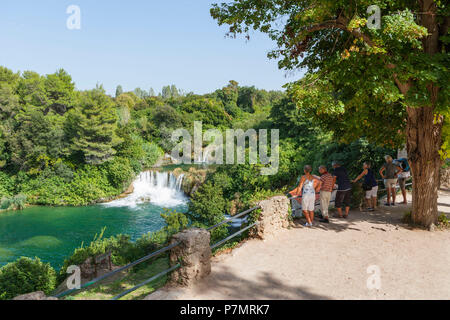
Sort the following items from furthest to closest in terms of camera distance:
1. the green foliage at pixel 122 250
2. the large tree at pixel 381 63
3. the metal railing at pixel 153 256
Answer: the green foliage at pixel 122 250 < the large tree at pixel 381 63 < the metal railing at pixel 153 256

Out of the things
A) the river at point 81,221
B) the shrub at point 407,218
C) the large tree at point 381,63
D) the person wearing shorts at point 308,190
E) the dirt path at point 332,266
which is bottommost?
the river at point 81,221

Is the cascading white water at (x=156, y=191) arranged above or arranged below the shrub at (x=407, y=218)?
below

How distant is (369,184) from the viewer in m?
9.02

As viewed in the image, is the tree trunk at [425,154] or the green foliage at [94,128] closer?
the tree trunk at [425,154]

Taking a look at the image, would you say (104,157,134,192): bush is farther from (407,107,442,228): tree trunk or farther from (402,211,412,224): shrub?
(407,107,442,228): tree trunk

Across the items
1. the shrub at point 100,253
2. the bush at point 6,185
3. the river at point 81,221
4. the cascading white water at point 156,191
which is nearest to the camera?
the shrub at point 100,253

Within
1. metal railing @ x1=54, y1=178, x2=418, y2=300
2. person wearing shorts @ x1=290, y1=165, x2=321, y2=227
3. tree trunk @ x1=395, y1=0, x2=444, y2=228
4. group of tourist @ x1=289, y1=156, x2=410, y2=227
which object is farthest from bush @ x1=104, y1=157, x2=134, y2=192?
tree trunk @ x1=395, y1=0, x2=444, y2=228

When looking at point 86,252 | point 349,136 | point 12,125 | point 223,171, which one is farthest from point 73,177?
point 349,136

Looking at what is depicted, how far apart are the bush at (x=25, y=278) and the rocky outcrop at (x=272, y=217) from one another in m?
8.43

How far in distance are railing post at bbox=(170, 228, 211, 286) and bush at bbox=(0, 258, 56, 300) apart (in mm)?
8339

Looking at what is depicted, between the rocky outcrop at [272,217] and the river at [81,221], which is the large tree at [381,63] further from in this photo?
the river at [81,221]

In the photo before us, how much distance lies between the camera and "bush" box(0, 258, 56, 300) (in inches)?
386

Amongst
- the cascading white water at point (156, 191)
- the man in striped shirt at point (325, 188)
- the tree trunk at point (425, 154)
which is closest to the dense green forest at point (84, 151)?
the cascading white water at point (156, 191)

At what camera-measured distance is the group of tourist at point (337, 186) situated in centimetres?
738
